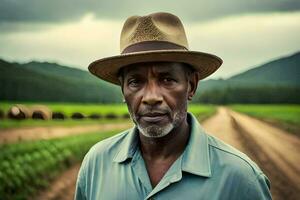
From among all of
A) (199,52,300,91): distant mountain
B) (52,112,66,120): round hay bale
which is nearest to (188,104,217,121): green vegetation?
(199,52,300,91): distant mountain

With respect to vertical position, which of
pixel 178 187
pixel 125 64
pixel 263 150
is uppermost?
pixel 125 64

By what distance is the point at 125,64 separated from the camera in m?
1.92

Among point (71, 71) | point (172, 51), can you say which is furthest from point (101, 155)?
point (71, 71)

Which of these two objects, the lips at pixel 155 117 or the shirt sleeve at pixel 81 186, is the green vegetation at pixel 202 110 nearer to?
the shirt sleeve at pixel 81 186

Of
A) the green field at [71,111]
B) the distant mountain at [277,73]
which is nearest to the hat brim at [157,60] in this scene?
the green field at [71,111]

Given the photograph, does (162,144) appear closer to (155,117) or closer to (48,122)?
(155,117)

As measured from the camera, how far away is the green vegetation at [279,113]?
4.23 metres

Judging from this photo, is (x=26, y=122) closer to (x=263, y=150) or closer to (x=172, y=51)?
(x=263, y=150)

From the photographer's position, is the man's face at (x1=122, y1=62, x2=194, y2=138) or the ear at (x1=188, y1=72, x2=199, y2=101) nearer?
the man's face at (x1=122, y1=62, x2=194, y2=138)

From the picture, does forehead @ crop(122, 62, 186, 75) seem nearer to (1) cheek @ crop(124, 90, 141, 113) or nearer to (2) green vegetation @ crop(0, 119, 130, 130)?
(1) cheek @ crop(124, 90, 141, 113)

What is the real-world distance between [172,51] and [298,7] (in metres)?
2.68

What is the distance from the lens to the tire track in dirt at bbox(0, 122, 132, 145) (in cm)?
438

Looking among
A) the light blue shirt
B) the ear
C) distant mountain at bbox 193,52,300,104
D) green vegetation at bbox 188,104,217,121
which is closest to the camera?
the light blue shirt

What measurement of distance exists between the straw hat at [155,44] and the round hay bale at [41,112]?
256 cm
